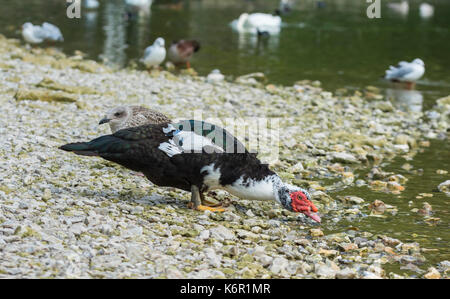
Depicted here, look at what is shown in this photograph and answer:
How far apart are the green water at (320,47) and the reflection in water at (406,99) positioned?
33 mm

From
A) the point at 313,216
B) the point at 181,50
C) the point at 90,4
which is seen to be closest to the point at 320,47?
Result: the point at 181,50

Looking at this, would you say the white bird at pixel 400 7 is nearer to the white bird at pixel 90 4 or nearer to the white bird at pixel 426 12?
the white bird at pixel 426 12

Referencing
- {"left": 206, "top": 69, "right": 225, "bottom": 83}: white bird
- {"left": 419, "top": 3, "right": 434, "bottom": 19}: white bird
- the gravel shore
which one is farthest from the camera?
Result: {"left": 419, "top": 3, "right": 434, "bottom": 19}: white bird

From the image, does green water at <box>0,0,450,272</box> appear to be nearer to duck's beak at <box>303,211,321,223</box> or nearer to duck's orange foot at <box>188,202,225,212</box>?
duck's beak at <box>303,211,321,223</box>

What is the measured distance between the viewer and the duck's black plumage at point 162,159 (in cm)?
757

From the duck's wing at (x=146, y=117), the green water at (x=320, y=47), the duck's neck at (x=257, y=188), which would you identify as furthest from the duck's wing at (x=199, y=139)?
the green water at (x=320, y=47)

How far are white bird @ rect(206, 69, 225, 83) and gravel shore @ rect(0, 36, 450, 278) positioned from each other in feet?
4.99

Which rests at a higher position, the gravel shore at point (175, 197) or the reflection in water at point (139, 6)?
the reflection in water at point (139, 6)

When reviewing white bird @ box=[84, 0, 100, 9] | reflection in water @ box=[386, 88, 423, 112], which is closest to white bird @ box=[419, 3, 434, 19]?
white bird @ box=[84, 0, 100, 9]

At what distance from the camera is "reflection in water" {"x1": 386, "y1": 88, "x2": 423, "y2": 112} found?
15734 mm

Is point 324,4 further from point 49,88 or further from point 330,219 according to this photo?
point 330,219

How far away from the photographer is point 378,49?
24219 millimetres

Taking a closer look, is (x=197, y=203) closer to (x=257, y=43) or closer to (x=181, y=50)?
(x=181, y=50)
